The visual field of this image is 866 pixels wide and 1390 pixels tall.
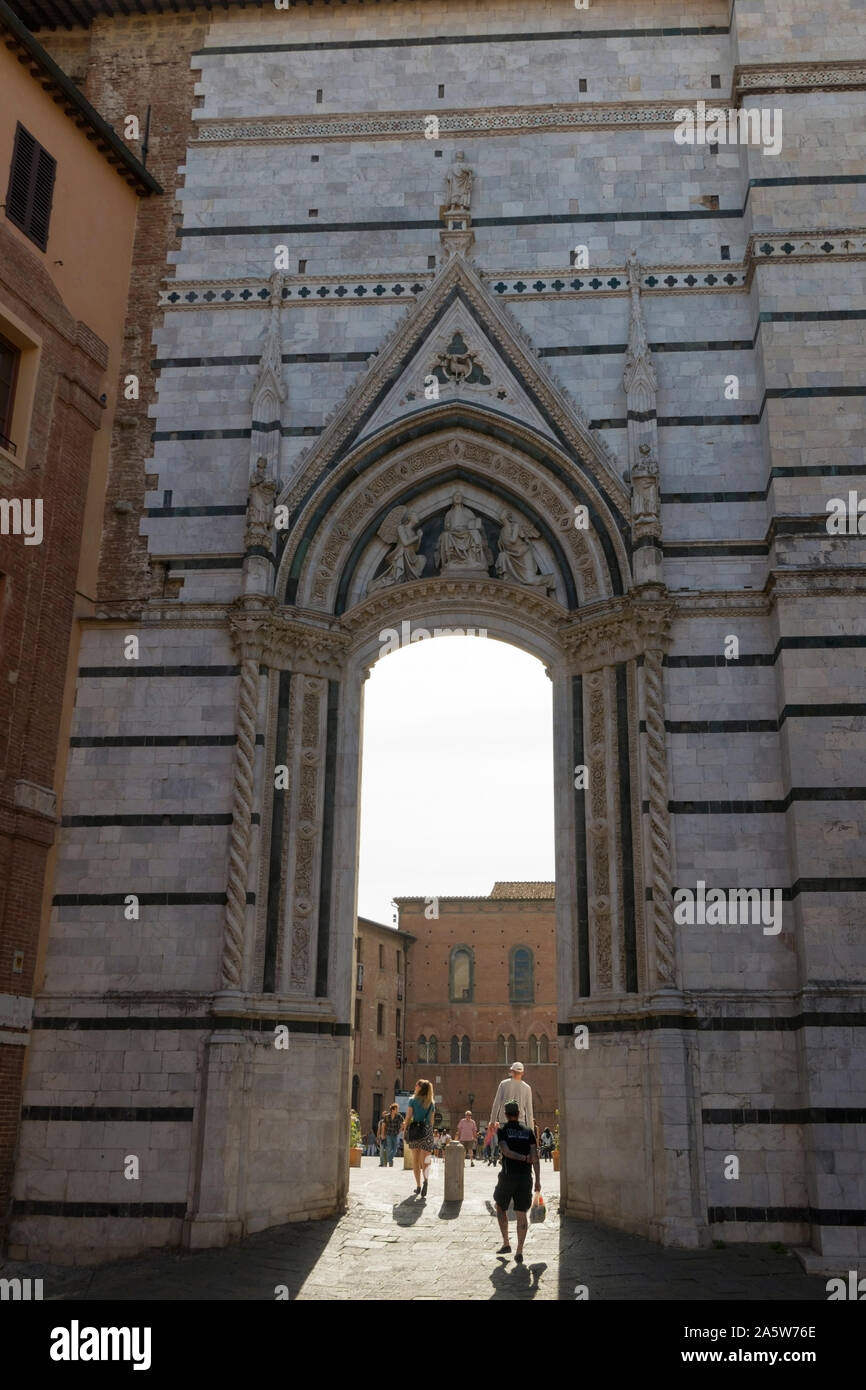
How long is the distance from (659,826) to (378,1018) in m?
35.6

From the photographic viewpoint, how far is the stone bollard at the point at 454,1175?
1234 centimetres

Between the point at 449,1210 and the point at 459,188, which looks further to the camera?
the point at 459,188

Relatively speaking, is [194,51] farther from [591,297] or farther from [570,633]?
[570,633]

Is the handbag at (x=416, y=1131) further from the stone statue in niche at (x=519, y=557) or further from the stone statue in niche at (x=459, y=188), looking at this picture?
the stone statue in niche at (x=459, y=188)

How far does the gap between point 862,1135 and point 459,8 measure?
46.0 ft

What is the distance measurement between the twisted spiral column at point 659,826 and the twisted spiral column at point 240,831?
13.0ft

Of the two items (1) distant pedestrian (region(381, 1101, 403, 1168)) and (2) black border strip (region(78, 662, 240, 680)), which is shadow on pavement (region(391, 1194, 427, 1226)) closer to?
(2) black border strip (region(78, 662, 240, 680))

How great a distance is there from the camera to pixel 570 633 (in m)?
13.1

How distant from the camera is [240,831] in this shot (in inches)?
479

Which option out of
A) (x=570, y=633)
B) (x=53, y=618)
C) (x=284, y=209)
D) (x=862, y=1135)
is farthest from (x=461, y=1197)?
(x=284, y=209)

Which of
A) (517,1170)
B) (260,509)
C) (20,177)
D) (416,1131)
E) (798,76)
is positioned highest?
(798,76)

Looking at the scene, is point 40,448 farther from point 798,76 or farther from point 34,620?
point 798,76

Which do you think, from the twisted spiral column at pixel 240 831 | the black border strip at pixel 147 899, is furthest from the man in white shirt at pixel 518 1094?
the black border strip at pixel 147 899

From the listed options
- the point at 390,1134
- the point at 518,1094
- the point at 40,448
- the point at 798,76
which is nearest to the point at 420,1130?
the point at 518,1094
